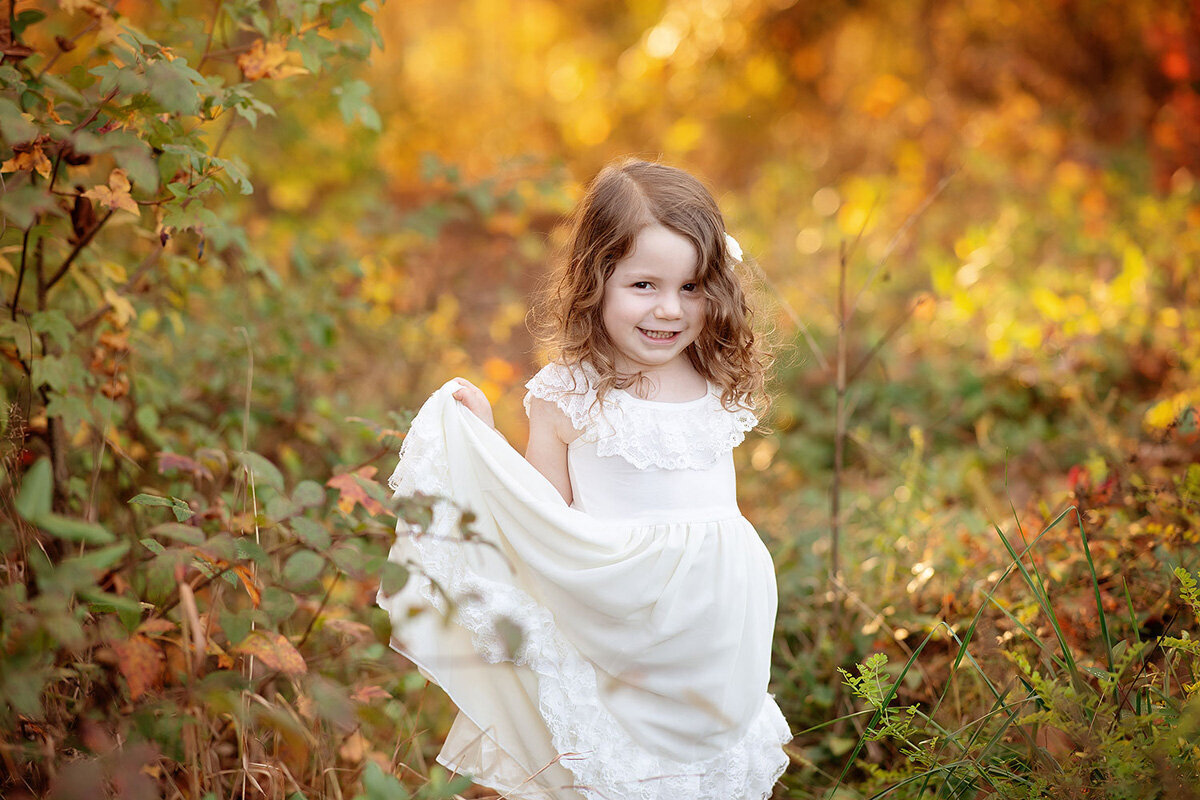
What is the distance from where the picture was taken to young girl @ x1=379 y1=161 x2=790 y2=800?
1901 millimetres

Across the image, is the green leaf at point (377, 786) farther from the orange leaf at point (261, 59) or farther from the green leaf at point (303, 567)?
the orange leaf at point (261, 59)

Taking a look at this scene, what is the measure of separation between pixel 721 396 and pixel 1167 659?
1094 mm

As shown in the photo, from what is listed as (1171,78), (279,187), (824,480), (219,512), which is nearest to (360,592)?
(219,512)

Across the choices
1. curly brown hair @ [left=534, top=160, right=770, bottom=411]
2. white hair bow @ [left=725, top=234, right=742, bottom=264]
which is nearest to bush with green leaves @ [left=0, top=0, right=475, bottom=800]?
curly brown hair @ [left=534, top=160, right=770, bottom=411]

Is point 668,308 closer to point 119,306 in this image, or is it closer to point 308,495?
point 308,495

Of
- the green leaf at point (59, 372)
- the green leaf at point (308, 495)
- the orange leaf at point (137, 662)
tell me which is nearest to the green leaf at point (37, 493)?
the orange leaf at point (137, 662)

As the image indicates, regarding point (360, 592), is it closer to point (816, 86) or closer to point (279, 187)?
point (279, 187)

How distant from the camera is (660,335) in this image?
2045mm

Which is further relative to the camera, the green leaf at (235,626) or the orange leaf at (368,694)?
the orange leaf at (368,694)

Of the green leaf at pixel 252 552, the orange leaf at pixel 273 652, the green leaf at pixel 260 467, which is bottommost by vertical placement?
the orange leaf at pixel 273 652

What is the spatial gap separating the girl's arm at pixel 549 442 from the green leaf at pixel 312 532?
59cm

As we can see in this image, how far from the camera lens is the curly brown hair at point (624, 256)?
2000 mm

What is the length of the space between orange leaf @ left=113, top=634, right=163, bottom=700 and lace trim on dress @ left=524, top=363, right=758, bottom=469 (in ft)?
3.04

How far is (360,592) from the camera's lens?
10.9 ft
